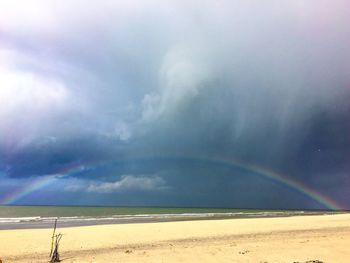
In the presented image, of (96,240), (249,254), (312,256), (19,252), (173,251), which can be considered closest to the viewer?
(312,256)

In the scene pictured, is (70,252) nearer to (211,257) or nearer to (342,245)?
(211,257)

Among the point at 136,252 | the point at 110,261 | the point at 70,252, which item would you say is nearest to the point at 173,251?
the point at 136,252

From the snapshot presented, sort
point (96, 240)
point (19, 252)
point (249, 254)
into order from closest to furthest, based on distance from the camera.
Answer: point (249, 254) < point (19, 252) < point (96, 240)

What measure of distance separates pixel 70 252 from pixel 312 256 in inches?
602

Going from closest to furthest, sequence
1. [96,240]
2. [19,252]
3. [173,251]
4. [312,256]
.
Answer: [312,256], [173,251], [19,252], [96,240]

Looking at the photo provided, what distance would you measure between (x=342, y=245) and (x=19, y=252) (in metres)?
21.9

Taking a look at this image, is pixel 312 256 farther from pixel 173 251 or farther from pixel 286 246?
pixel 173 251

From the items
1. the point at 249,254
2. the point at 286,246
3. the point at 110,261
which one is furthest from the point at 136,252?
the point at 286,246

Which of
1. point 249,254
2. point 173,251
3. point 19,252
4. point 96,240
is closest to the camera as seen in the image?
point 249,254

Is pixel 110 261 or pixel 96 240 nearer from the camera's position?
pixel 110 261

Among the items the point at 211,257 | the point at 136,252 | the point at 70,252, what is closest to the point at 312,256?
the point at 211,257

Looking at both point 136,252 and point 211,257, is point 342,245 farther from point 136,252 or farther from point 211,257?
point 136,252

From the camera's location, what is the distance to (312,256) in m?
20.1

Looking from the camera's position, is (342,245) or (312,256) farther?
(342,245)
